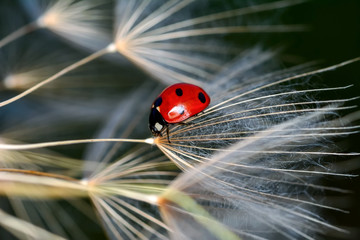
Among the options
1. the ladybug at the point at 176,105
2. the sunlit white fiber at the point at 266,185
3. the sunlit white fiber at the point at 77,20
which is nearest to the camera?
the sunlit white fiber at the point at 266,185

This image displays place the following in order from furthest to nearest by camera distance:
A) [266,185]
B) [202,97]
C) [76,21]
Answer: [76,21] < [202,97] < [266,185]

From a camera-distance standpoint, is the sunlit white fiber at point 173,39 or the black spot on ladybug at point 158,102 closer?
the black spot on ladybug at point 158,102

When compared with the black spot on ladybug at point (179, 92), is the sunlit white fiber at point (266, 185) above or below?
below

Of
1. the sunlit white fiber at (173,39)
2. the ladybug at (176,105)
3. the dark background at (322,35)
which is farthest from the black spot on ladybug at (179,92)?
the dark background at (322,35)

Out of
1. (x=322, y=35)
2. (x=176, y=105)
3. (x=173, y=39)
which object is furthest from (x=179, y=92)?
(x=322, y=35)

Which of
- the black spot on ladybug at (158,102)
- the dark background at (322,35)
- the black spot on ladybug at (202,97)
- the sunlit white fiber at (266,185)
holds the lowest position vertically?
the sunlit white fiber at (266,185)

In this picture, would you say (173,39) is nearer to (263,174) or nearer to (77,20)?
(77,20)

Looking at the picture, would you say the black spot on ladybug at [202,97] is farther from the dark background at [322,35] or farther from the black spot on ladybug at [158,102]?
the dark background at [322,35]

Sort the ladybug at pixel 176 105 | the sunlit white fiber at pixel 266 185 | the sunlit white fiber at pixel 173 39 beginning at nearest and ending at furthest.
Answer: the sunlit white fiber at pixel 266 185 < the ladybug at pixel 176 105 < the sunlit white fiber at pixel 173 39

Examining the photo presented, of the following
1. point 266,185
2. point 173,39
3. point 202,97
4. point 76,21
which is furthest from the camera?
point 76,21
